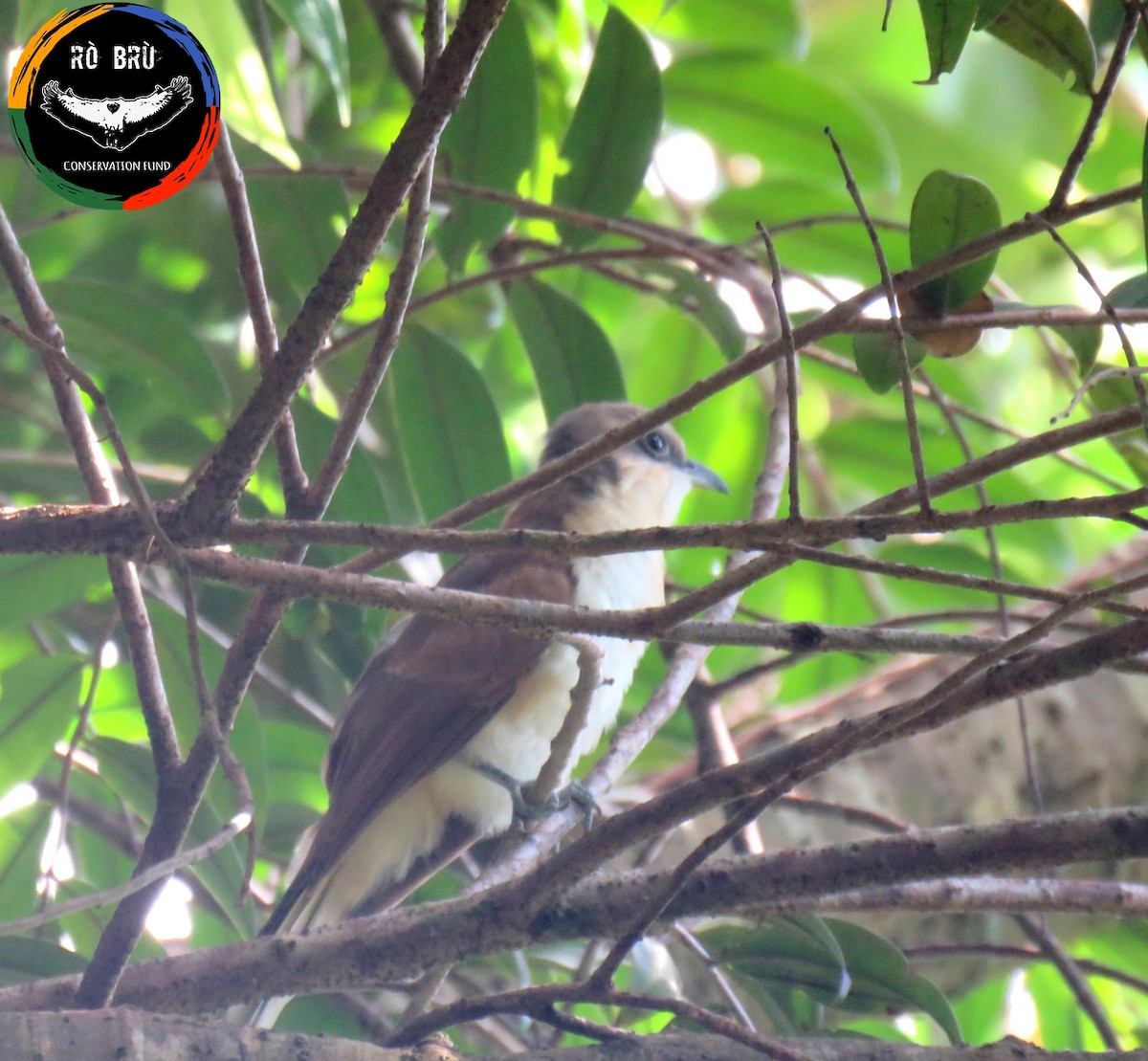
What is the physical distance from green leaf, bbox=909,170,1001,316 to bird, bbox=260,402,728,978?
1223mm

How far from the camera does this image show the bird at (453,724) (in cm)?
296

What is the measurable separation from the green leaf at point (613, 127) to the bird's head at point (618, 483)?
1066 millimetres

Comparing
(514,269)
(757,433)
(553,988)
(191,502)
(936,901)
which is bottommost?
(553,988)

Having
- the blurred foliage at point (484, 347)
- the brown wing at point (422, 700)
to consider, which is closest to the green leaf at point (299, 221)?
the blurred foliage at point (484, 347)

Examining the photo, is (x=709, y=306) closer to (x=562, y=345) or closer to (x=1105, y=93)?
(x=562, y=345)

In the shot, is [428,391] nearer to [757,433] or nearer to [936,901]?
[757,433]

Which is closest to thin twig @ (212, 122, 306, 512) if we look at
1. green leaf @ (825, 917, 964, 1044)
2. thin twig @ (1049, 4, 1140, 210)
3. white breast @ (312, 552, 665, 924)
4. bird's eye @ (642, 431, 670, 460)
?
thin twig @ (1049, 4, 1140, 210)

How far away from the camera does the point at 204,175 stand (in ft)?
8.21

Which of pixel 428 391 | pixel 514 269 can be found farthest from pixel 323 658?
pixel 514 269

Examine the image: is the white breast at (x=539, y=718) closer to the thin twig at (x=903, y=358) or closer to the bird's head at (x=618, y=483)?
the bird's head at (x=618, y=483)

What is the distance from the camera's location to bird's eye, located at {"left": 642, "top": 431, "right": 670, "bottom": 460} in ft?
12.7

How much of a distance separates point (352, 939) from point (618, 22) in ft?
6.32

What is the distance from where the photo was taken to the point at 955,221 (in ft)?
5.61

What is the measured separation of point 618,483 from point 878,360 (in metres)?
2.20
